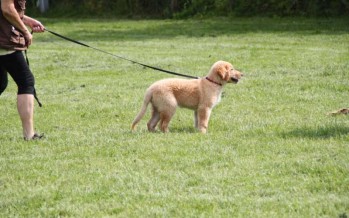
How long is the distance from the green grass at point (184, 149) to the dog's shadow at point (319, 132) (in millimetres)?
13

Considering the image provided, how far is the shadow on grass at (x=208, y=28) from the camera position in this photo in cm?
2362

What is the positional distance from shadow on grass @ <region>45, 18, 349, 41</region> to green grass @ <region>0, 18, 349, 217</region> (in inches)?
297

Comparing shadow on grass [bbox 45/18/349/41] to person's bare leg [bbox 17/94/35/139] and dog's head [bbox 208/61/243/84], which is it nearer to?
dog's head [bbox 208/61/243/84]

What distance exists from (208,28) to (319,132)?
1828 centimetres

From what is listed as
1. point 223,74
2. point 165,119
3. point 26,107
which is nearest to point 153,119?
point 165,119

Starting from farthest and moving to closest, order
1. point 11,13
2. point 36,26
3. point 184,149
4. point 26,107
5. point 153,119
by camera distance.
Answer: point 153,119, point 36,26, point 26,107, point 11,13, point 184,149

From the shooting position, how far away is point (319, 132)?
788 cm

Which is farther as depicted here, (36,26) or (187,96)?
(187,96)

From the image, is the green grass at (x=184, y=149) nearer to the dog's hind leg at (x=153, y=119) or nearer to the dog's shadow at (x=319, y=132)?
the dog's shadow at (x=319, y=132)

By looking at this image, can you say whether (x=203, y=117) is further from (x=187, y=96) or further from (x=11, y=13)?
(x=11, y=13)

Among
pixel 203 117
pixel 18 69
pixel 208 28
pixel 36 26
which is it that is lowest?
pixel 208 28

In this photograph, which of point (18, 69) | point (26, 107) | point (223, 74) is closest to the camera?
point (18, 69)

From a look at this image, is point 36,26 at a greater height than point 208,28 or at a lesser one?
greater

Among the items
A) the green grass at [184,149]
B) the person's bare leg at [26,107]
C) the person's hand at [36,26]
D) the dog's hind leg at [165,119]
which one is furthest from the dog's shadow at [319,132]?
the person's hand at [36,26]
